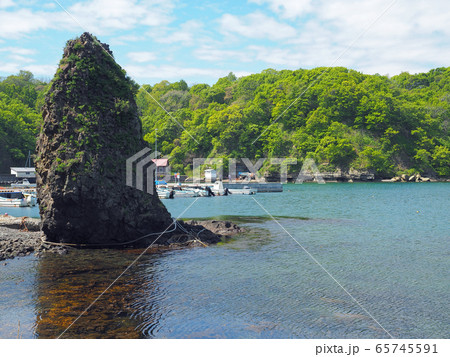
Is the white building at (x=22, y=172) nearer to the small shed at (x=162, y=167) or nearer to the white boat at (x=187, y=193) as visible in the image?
the small shed at (x=162, y=167)

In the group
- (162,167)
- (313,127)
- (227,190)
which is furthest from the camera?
(313,127)

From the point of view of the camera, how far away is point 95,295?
14922 mm

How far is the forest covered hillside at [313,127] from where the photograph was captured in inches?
4550

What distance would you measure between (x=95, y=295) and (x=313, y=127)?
114715 millimetres

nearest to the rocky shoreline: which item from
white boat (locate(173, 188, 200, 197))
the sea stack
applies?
the sea stack

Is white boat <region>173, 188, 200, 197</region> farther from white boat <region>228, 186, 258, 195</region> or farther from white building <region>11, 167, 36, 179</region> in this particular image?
white building <region>11, 167, 36, 179</region>

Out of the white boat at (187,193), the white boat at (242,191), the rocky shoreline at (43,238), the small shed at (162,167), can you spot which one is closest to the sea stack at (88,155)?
the rocky shoreline at (43,238)

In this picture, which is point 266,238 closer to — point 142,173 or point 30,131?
point 142,173

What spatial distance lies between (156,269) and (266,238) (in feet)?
37.4

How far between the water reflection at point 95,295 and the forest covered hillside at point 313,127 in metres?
93.5

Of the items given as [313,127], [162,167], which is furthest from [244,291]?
[313,127]

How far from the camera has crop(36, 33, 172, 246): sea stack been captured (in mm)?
22188

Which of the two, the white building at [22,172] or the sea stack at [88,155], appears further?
the white building at [22,172]

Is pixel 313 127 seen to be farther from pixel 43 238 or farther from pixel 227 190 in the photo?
pixel 43 238
